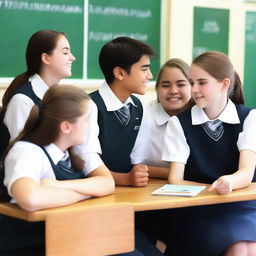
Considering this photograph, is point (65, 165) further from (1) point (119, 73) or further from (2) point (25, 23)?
(2) point (25, 23)

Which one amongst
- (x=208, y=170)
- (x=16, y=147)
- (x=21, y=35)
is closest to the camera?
(x=16, y=147)

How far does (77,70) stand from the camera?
4.71 meters

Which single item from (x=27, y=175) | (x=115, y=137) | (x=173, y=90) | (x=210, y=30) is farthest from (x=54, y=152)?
(x=210, y=30)

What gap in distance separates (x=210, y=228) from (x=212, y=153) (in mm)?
366

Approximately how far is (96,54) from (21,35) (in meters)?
0.72

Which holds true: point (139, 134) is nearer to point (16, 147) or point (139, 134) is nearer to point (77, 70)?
point (16, 147)

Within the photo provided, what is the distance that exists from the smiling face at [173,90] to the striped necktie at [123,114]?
282mm

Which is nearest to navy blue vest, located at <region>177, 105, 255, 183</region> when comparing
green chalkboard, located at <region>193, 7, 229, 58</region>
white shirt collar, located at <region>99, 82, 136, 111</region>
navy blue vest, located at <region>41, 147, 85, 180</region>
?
white shirt collar, located at <region>99, 82, 136, 111</region>

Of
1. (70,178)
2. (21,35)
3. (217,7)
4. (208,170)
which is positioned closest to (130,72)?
(208,170)

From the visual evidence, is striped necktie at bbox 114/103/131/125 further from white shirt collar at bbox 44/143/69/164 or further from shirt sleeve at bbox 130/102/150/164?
white shirt collar at bbox 44/143/69/164

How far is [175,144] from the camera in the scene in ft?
9.34

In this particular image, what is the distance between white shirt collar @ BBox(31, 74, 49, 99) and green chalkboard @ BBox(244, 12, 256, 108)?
330 centimetres

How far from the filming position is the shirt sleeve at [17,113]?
9.08 feet

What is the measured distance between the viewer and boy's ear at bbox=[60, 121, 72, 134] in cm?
233
